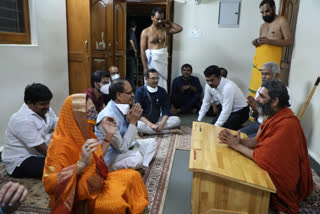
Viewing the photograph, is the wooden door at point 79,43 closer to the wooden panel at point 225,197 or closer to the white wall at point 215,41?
the white wall at point 215,41

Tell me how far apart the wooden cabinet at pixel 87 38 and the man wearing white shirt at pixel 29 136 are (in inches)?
61.7

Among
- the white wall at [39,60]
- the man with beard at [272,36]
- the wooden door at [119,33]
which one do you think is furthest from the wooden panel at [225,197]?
the wooden door at [119,33]

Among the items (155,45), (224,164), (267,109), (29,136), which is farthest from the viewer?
(155,45)

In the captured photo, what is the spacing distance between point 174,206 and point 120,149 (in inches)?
22.8

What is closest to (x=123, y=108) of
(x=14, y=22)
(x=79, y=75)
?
(x=14, y=22)

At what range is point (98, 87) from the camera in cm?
313

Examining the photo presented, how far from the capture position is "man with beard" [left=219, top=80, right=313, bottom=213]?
167 centimetres

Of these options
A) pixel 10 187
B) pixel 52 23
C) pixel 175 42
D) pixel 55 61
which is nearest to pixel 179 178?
pixel 10 187

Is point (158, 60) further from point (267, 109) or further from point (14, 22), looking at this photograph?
point (267, 109)

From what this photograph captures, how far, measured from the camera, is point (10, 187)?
0.86 m

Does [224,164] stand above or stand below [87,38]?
below

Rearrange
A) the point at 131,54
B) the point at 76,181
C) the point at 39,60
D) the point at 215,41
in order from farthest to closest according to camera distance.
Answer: the point at 131,54 → the point at 215,41 → the point at 39,60 → the point at 76,181

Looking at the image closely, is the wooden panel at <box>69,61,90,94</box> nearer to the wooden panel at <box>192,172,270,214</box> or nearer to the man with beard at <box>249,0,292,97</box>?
the man with beard at <box>249,0,292,97</box>

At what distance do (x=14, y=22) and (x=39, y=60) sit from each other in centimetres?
49
